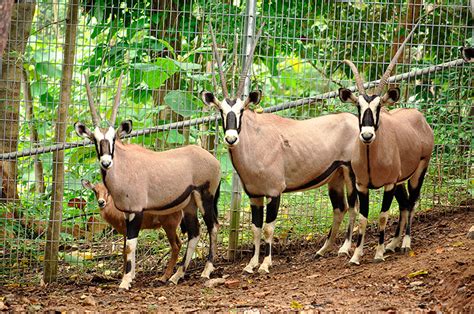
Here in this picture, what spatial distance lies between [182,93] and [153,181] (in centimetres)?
160

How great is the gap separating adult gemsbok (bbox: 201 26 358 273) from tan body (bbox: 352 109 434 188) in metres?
Result: 0.62

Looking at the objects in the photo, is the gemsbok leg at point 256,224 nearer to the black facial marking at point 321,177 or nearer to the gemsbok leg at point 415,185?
Result: the black facial marking at point 321,177

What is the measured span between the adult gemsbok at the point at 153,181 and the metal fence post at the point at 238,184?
758 millimetres

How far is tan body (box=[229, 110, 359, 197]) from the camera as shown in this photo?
37.3 ft

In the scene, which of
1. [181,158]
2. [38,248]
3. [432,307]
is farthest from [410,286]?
[38,248]

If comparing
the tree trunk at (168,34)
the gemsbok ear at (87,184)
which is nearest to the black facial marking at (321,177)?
the tree trunk at (168,34)

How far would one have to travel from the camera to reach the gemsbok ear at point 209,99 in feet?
36.7

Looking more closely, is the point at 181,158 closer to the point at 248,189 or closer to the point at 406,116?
the point at 248,189

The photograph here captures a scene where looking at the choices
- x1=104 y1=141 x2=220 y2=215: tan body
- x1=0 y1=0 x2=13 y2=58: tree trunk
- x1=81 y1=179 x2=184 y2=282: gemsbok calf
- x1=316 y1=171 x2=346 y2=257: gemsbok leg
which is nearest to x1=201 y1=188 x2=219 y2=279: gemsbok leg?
x1=104 y1=141 x2=220 y2=215: tan body

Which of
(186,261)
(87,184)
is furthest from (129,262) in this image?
(87,184)

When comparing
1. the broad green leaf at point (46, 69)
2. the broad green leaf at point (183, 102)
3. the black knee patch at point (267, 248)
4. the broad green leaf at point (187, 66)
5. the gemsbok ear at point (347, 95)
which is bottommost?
the black knee patch at point (267, 248)

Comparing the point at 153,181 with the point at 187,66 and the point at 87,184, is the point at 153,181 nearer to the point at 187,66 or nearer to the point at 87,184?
the point at 87,184

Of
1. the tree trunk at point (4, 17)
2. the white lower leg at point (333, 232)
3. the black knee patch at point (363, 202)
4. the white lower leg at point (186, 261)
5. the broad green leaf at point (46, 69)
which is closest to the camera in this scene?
the tree trunk at point (4, 17)

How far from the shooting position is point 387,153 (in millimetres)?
10969
